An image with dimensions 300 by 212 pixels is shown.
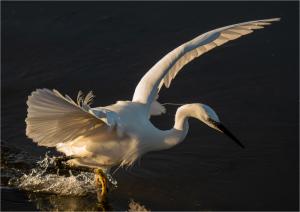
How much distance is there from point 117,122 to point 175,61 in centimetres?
110

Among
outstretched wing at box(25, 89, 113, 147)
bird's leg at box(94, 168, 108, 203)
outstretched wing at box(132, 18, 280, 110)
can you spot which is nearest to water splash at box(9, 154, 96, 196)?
bird's leg at box(94, 168, 108, 203)

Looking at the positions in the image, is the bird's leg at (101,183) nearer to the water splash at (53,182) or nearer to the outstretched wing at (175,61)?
the water splash at (53,182)

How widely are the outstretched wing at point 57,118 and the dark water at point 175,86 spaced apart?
71 centimetres

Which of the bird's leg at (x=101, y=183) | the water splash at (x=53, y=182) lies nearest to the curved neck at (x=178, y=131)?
the bird's leg at (x=101, y=183)

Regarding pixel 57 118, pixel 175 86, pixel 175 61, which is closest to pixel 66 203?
pixel 57 118

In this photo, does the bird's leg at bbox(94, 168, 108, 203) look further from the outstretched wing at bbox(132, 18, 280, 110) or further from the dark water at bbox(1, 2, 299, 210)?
the outstretched wing at bbox(132, 18, 280, 110)

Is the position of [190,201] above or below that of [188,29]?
below

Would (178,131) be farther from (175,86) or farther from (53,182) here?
(175,86)

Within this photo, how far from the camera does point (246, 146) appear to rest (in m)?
6.45

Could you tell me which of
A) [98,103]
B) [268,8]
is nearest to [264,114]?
[98,103]

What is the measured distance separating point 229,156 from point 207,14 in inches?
123

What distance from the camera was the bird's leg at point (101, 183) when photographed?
5781 millimetres

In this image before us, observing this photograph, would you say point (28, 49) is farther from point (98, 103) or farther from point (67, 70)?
point (98, 103)

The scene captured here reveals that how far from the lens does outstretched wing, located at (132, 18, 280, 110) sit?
6043 millimetres
